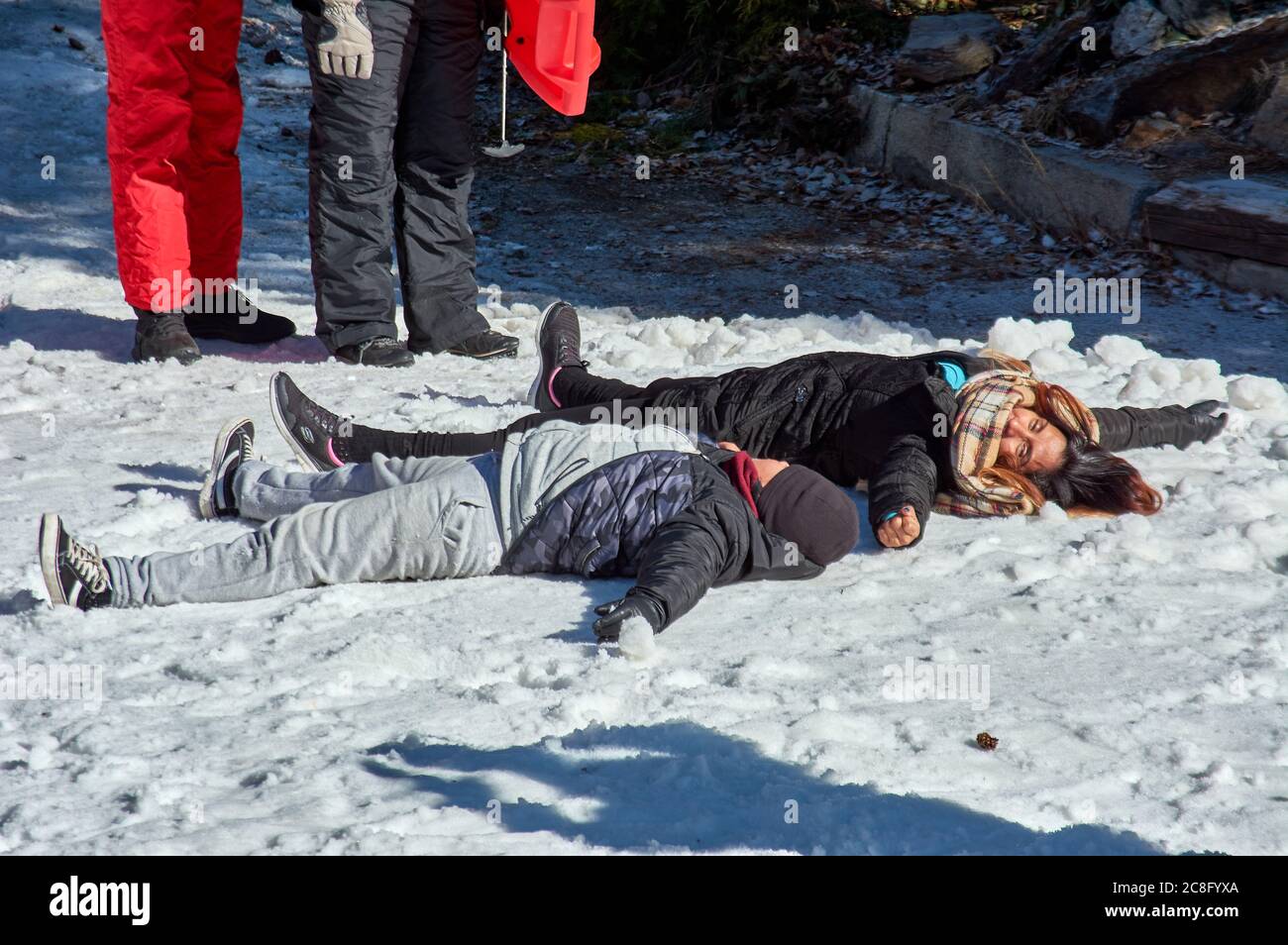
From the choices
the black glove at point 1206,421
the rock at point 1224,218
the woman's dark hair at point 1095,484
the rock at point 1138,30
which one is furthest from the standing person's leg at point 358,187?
the rock at point 1138,30

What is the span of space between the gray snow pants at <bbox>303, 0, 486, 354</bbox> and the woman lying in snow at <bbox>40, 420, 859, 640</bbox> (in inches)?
63.9

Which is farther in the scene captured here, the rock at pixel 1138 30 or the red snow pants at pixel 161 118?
the rock at pixel 1138 30

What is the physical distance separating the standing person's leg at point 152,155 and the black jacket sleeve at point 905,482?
267 centimetres

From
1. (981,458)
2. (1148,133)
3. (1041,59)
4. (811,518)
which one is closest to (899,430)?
(981,458)

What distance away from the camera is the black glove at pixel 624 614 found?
103 inches

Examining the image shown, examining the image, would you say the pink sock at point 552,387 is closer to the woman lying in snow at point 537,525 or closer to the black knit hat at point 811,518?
the woman lying in snow at point 537,525

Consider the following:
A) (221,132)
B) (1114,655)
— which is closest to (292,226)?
(221,132)

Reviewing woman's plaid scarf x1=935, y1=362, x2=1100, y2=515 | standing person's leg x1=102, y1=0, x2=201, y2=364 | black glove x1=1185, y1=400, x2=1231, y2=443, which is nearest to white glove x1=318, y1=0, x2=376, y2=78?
standing person's leg x1=102, y1=0, x2=201, y2=364

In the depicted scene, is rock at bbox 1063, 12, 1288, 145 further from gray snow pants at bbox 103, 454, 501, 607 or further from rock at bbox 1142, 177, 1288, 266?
gray snow pants at bbox 103, 454, 501, 607

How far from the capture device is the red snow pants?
4453mm

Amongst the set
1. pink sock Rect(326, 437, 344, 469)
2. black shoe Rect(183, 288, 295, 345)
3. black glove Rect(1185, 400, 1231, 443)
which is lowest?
pink sock Rect(326, 437, 344, 469)

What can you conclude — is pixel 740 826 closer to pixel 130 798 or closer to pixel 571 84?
pixel 130 798

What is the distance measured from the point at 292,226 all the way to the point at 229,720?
16.5 feet

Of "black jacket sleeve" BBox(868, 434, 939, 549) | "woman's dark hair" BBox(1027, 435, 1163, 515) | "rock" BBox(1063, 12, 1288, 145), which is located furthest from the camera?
"rock" BBox(1063, 12, 1288, 145)
